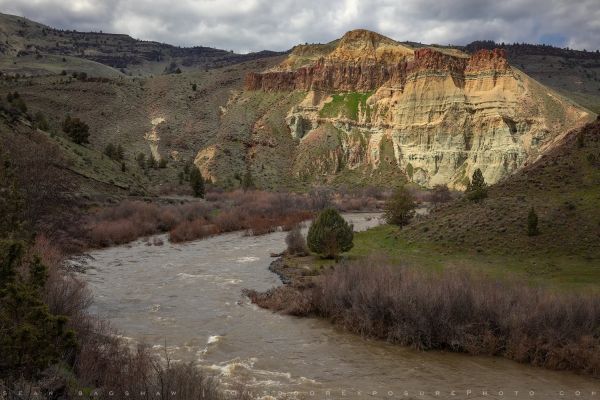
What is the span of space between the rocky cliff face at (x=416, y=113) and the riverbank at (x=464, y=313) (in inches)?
2674

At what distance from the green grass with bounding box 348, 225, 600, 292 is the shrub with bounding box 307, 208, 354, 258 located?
106 centimetres

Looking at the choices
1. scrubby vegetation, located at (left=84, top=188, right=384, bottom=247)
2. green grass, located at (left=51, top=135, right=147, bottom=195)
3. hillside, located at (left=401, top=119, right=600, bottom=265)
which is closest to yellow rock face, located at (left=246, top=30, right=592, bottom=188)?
scrubby vegetation, located at (left=84, top=188, right=384, bottom=247)

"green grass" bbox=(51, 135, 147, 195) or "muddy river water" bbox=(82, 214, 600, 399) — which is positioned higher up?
"green grass" bbox=(51, 135, 147, 195)

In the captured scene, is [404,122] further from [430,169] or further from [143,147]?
[143,147]

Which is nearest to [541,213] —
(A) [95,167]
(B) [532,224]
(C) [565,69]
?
(B) [532,224]

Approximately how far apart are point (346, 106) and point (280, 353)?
92089 mm

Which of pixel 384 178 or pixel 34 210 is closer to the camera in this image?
pixel 34 210

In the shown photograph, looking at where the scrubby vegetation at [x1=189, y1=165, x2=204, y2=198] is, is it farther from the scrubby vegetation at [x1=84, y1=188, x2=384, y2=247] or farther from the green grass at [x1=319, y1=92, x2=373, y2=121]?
the green grass at [x1=319, y1=92, x2=373, y2=121]

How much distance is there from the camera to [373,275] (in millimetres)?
20359

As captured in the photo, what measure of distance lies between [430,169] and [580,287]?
72931mm

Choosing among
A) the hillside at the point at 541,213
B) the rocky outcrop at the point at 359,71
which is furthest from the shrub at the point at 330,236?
the rocky outcrop at the point at 359,71

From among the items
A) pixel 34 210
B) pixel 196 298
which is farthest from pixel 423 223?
pixel 34 210

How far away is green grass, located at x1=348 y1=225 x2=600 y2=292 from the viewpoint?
22.6 m

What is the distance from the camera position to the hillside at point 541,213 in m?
27.6
